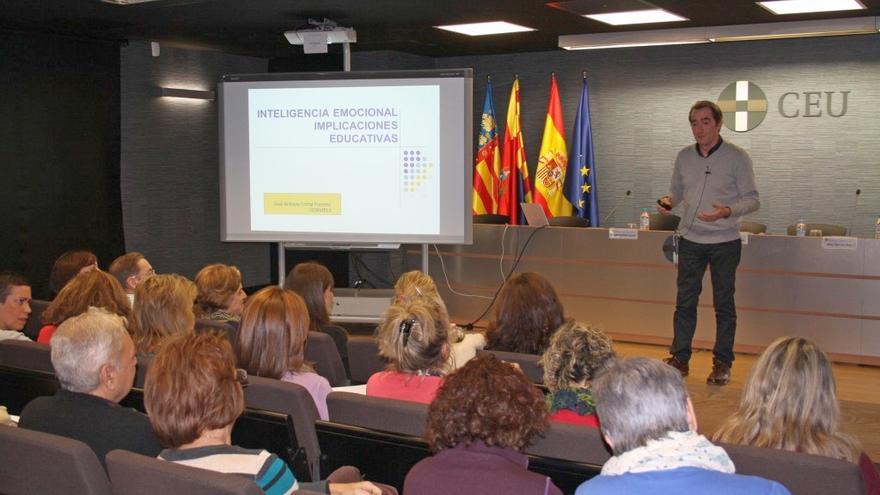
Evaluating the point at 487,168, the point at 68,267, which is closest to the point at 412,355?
the point at 68,267

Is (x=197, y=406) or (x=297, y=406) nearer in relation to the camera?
(x=197, y=406)

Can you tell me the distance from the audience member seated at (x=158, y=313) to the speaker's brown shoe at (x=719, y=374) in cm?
356

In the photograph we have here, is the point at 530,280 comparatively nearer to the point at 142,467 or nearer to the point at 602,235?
the point at 142,467

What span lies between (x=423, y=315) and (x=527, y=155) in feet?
22.9

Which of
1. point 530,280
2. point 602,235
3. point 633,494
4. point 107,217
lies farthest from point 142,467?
point 107,217

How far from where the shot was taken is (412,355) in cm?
311

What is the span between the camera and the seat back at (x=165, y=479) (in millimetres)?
1840

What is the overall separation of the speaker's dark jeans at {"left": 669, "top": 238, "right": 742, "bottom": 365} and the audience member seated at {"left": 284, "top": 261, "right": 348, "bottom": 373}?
2.64m

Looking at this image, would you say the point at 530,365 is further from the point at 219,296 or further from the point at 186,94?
the point at 186,94

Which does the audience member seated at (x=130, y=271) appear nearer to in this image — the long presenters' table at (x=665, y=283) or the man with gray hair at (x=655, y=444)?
the long presenters' table at (x=665, y=283)

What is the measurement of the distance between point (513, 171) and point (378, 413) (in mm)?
7060

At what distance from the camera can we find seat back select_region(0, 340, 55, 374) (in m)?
3.68

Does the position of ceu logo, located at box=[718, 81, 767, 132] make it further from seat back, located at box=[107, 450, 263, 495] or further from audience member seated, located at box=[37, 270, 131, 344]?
seat back, located at box=[107, 450, 263, 495]

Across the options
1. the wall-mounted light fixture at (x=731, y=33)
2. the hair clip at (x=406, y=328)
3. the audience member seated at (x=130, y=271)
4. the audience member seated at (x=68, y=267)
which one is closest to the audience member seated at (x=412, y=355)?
the hair clip at (x=406, y=328)
